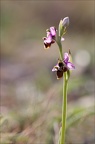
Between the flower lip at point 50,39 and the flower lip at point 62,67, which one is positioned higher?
the flower lip at point 50,39

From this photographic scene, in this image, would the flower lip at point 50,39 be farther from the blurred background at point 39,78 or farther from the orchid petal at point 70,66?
the blurred background at point 39,78

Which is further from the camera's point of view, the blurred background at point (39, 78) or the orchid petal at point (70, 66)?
the blurred background at point (39, 78)

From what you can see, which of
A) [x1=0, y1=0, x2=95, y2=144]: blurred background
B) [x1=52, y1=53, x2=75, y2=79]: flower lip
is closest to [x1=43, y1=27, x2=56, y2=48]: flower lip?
[x1=52, y1=53, x2=75, y2=79]: flower lip

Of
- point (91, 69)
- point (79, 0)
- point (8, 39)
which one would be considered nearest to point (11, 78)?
point (91, 69)

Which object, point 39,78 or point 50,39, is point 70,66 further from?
point 39,78

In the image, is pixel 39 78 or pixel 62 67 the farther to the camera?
pixel 39 78

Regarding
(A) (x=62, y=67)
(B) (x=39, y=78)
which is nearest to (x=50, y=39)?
(A) (x=62, y=67)

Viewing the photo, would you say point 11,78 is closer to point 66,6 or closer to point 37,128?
point 37,128

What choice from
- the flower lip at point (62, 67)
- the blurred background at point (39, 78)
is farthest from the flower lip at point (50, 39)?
the blurred background at point (39, 78)

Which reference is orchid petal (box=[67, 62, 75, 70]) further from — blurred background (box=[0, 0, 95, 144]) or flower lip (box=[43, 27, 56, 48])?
blurred background (box=[0, 0, 95, 144])
